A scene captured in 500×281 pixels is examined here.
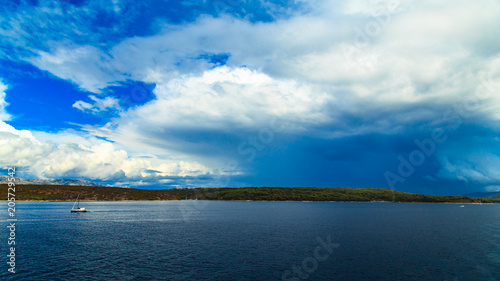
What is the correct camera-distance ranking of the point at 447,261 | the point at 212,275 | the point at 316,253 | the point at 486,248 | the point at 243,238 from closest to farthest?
the point at 212,275 < the point at 447,261 < the point at 316,253 < the point at 486,248 < the point at 243,238

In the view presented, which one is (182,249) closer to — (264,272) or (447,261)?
(264,272)

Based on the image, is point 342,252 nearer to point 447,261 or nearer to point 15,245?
point 447,261

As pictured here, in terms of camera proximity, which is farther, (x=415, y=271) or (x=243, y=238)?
(x=243, y=238)

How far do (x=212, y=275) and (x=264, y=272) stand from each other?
9577mm

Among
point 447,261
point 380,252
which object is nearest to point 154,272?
point 380,252

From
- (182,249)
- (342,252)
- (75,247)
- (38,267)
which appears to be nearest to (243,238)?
(182,249)

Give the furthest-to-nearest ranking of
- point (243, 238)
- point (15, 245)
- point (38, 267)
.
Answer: point (243, 238), point (15, 245), point (38, 267)

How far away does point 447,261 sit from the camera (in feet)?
200

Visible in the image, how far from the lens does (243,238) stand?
87.1 m

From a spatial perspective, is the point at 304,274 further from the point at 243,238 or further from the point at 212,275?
A: the point at 243,238

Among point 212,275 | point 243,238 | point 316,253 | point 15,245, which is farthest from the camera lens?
point 243,238

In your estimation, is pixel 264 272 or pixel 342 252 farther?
pixel 342 252

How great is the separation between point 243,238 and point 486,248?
69037 mm


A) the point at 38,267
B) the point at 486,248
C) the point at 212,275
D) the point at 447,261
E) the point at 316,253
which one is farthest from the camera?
the point at 486,248
